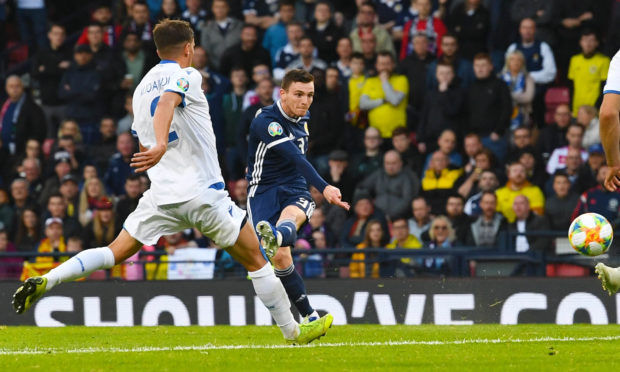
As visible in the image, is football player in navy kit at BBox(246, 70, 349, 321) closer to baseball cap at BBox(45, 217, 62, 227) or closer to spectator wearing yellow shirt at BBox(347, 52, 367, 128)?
baseball cap at BBox(45, 217, 62, 227)

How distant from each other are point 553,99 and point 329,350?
8356 millimetres

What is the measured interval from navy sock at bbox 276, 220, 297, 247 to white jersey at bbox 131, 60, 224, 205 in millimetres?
946

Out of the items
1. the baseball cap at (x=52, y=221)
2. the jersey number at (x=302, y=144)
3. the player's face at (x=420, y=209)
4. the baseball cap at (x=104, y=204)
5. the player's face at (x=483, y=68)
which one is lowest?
the baseball cap at (x=52, y=221)

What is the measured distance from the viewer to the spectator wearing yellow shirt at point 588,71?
15.4m

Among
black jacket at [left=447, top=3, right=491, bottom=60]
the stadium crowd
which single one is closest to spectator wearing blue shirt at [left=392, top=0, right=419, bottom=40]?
the stadium crowd

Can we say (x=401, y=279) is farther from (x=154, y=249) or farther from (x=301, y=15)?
(x=301, y=15)

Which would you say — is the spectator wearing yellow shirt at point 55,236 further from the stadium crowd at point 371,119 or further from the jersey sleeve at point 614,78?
the jersey sleeve at point 614,78

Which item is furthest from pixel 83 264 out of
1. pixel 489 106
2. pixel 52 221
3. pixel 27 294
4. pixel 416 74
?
pixel 416 74

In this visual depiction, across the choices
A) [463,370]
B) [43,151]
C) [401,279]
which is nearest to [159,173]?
[463,370]

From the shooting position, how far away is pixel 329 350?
27.8 feet

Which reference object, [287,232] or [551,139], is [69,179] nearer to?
[551,139]

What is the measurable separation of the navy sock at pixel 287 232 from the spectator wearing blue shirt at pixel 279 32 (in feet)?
27.5

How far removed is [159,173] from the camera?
827 centimetres

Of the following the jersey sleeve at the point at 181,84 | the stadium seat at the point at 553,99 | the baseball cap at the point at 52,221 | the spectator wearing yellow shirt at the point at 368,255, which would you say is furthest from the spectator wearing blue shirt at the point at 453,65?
the jersey sleeve at the point at 181,84
